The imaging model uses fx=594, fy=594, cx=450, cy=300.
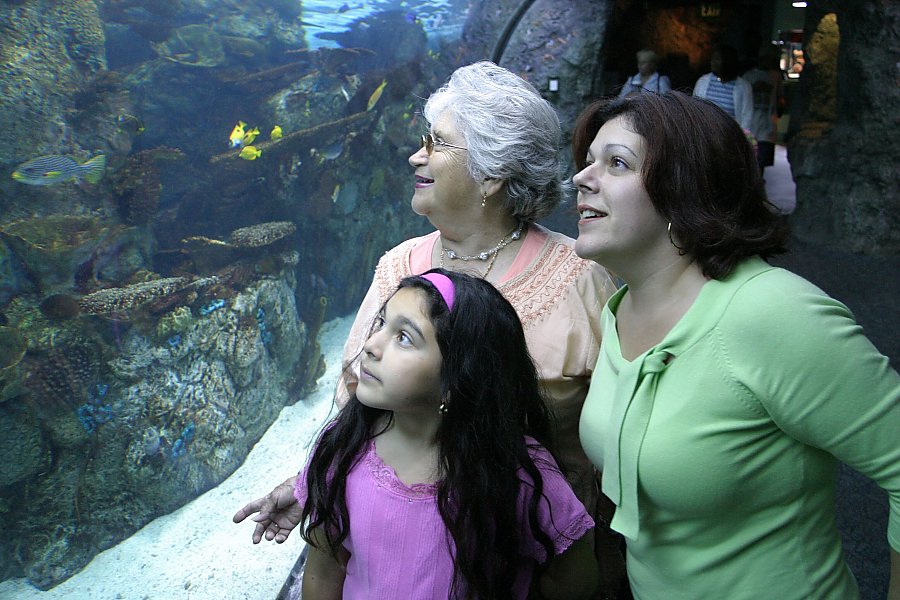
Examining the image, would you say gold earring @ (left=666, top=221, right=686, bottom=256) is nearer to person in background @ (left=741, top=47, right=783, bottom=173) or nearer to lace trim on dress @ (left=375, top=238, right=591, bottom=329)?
lace trim on dress @ (left=375, top=238, right=591, bottom=329)

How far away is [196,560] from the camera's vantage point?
118 inches

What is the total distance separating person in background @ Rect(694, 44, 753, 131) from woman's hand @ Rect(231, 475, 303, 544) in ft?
14.3

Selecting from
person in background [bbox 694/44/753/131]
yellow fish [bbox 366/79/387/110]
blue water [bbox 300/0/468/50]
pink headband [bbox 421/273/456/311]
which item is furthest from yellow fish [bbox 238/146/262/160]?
person in background [bbox 694/44/753/131]

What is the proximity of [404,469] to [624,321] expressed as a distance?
0.57 meters

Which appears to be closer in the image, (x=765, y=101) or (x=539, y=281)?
(x=539, y=281)

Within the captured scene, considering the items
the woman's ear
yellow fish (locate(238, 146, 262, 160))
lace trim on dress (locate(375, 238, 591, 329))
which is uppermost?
the woman's ear

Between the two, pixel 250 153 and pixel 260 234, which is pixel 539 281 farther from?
pixel 250 153

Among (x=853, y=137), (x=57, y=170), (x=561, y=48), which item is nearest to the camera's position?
(x=57, y=170)

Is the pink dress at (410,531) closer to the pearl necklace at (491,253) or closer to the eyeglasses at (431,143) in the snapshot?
the pearl necklace at (491,253)

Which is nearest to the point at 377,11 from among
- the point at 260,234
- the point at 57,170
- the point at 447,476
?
the point at 260,234

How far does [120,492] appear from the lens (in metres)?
2.95

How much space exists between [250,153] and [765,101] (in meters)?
4.42

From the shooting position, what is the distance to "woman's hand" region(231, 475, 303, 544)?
1.43 metres

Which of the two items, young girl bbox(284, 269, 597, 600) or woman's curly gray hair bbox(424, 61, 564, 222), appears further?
woman's curly gray hair bbox(424, 61, 564, 222)
